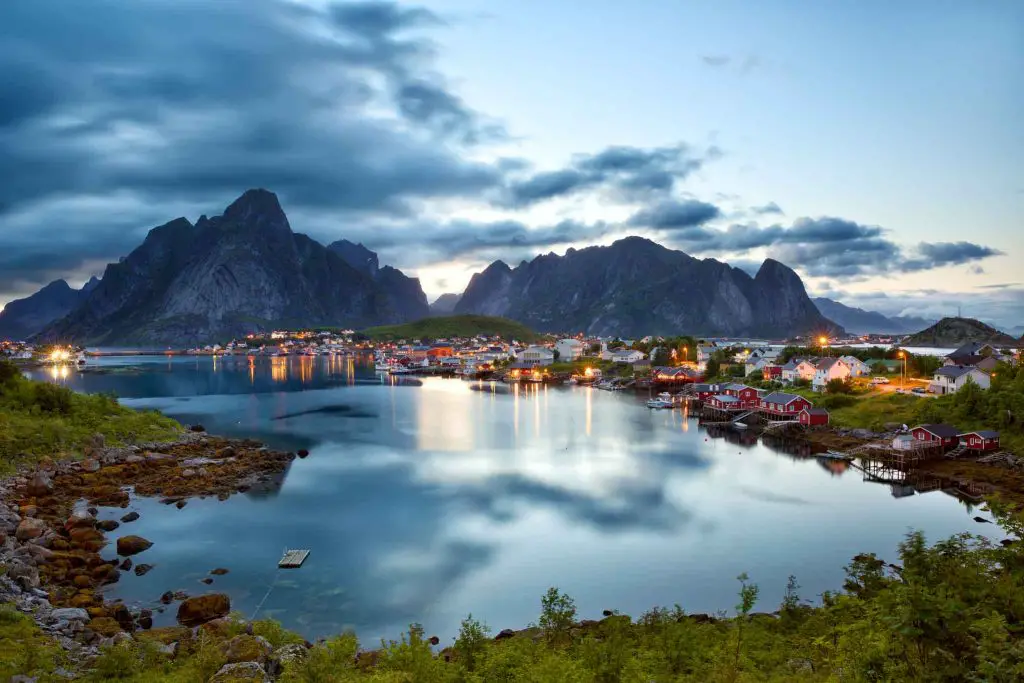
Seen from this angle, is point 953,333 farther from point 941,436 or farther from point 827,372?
point 941,436

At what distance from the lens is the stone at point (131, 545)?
21.5 metres

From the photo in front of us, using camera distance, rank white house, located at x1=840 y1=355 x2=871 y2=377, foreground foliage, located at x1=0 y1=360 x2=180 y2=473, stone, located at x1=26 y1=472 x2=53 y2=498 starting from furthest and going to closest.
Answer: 1. white house, located at x1=840 y1=355 x2=871 y2=377
2. foreground foliage, located at x1=0 y1=360 x2=180 y2=473
3. stone, located at x1=26 y1=472 x2=53 y2=498

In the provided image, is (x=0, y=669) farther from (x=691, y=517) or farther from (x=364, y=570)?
(x=691, y=517)

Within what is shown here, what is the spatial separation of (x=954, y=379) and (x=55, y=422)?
64229 mm

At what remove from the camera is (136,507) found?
26562 mm

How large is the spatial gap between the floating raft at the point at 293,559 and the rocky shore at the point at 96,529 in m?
3.44

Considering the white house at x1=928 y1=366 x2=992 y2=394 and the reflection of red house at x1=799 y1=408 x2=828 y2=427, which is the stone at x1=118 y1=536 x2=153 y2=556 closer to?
the reflection of red house at x1=799 y1=408 x2=828 y2=427

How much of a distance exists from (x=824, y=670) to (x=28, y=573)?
68.5 ft

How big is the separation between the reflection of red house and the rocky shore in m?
38.8

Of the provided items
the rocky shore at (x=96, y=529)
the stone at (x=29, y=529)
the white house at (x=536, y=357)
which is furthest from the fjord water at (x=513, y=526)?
the white house at (x=536, y=357)

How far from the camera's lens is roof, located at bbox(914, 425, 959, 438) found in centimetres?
3534

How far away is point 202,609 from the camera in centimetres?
1697

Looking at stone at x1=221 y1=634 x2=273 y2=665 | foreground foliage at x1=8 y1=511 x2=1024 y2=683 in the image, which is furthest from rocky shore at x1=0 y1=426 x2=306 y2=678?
stone at x1=221 y1=634 x2=273 y2=665

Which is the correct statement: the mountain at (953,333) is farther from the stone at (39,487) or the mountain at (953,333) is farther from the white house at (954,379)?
the stone at (39,487)
